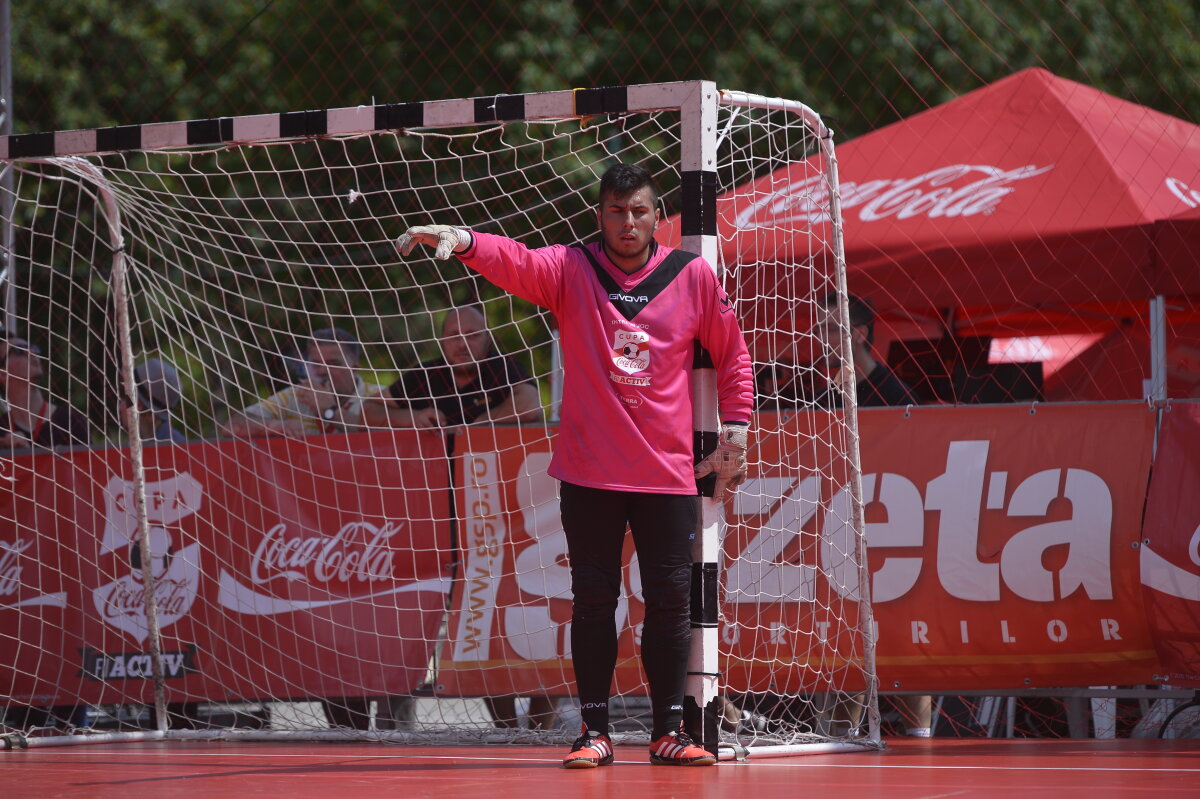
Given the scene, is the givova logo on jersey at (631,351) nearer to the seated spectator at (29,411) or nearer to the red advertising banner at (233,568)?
the red advertising banner at (233,568)

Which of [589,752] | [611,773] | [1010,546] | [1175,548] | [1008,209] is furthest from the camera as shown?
[1008,209]

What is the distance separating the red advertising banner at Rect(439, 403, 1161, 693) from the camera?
5.77 meters

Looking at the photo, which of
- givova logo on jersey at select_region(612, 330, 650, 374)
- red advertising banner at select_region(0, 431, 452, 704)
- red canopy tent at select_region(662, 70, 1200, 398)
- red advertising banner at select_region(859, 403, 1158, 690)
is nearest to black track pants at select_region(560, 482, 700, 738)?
givova logo on jersey at select_region(612, 330, 650, 374)

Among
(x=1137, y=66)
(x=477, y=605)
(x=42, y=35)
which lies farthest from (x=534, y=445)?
(x=1137, y=66)

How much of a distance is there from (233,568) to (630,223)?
327 cm

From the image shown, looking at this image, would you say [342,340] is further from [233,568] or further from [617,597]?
[617,597]

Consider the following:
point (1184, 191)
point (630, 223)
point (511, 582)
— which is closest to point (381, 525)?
point (511, 582)

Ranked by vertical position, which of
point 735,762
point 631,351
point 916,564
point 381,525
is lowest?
point 735,762

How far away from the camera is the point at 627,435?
462 cm

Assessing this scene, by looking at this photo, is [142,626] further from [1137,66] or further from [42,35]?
[1137,66]

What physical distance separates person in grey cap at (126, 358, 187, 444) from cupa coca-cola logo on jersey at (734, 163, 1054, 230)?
128 inches

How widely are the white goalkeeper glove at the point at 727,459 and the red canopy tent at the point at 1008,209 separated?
5.88 ft

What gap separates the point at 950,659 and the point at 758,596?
86 centimetres

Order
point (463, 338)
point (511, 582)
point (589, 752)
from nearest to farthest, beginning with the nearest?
1. point (589, 752)
2. point (511, 582)
3. point (463, 338)
